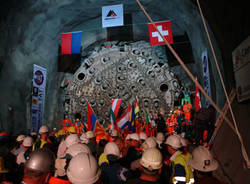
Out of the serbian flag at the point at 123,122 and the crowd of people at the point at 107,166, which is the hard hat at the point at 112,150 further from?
the serbian flag at the point at 123,122

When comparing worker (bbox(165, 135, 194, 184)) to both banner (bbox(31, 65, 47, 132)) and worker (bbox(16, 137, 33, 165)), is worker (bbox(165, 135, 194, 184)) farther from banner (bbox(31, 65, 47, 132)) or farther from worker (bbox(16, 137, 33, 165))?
banner (bbox(31, 65, 47, 132))

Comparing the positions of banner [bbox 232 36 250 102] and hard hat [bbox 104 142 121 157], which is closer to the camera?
hard hat [bbox 104 142 121 157]

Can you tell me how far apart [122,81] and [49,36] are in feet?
17.8

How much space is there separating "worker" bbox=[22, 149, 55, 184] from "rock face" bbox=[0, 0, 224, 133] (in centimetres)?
739

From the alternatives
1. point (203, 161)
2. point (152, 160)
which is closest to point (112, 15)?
point (203, 161)

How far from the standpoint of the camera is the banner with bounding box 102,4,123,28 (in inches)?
419

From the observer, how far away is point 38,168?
2.26 m

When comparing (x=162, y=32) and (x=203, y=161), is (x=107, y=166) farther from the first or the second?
(x=162, y=32)

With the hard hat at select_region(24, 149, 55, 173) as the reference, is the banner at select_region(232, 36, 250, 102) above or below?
above

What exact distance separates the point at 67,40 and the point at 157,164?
34.9ft

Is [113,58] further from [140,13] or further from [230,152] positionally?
[230,152]

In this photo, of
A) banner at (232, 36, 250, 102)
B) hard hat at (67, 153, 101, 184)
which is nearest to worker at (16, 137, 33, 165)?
hard hat at (67, 153, 101, 184)

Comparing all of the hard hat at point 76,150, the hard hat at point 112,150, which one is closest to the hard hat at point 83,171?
the hard hat at point 76,150

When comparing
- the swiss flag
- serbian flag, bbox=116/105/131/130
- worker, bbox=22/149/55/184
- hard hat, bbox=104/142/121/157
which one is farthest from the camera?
the swiss flag
